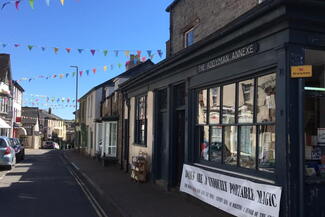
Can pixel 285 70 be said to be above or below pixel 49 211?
above

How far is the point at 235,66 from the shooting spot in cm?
744

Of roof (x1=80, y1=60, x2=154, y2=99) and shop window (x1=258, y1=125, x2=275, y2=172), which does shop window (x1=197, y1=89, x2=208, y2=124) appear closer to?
shop window (x1=258, y1=125, x2=275, y2=172)

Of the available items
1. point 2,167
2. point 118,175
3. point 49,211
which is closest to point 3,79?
point 2,167

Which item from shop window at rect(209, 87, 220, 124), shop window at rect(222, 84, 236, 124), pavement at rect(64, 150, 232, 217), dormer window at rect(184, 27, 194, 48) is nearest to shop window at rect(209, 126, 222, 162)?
shop window at rect(209, 87, 220, 124)

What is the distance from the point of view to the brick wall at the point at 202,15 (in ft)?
38.2

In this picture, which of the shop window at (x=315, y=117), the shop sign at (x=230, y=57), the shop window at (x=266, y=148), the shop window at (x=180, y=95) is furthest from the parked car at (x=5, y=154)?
the shop window at (x=315, y=117)

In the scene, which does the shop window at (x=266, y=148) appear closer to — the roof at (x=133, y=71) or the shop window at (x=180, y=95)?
the shop window at (x=180, y=95)

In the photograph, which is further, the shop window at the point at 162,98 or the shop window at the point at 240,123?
the shop window at the point at 162,98

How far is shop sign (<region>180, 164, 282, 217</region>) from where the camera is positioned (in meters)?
5.93

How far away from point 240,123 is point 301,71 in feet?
6.48

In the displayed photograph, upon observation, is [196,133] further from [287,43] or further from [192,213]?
[287,43]

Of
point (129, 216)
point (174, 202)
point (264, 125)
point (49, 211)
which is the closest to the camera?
point (264, 125)

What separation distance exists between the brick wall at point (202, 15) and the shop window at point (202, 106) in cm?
340

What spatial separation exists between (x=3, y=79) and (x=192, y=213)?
40103 mm
